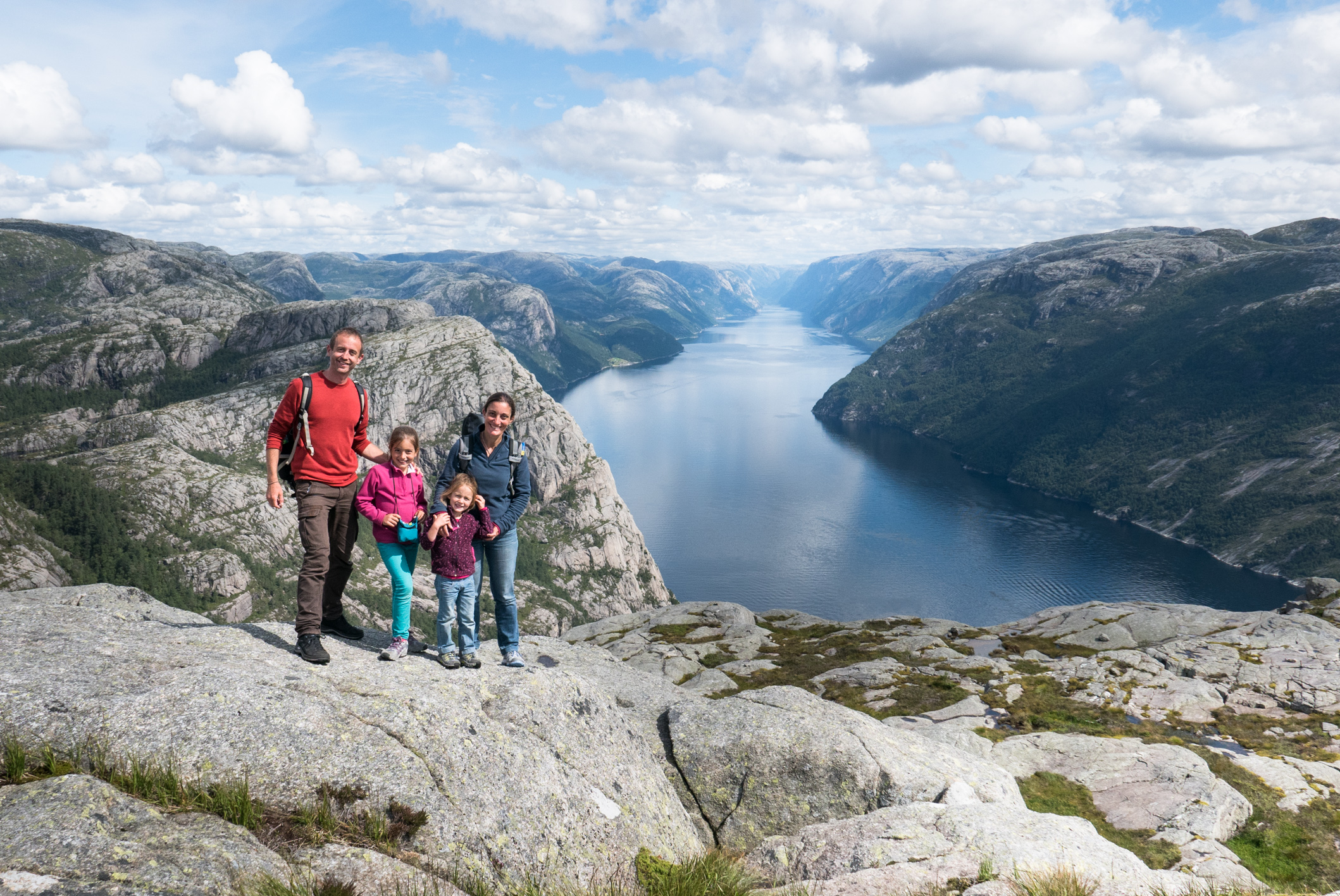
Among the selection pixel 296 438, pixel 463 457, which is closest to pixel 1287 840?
pixel 463 457

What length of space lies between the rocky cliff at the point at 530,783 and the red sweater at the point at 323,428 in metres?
4.03

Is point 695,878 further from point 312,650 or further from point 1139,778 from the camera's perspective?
point 1139,778

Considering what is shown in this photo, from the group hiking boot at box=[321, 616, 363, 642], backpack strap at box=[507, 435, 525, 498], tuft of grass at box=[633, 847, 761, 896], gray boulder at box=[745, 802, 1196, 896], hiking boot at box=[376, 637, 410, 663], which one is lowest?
gray boulder at box=[745, 802, 1196, 896]

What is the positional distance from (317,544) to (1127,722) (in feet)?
160

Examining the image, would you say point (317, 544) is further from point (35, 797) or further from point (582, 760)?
point (582, 760)

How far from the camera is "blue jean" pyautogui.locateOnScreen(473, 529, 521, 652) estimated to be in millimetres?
15312

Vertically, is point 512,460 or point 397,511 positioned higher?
point 512,460

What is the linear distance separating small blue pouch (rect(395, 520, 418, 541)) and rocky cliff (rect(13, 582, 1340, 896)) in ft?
9.43

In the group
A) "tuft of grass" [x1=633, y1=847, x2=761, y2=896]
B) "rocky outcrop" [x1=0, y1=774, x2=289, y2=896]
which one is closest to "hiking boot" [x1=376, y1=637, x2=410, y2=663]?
"rocky outcrop" [x1=0, y1=774, x2=289, y2=896]

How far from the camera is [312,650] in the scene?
535 inches

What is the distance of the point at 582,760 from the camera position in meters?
14.0

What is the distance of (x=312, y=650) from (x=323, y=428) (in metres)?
4.78

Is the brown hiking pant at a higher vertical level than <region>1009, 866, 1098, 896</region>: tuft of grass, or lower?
higher

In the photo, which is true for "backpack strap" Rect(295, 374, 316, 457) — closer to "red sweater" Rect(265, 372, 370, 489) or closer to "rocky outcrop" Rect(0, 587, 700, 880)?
"red sweater" Rect(265, 372, 370, 489)
